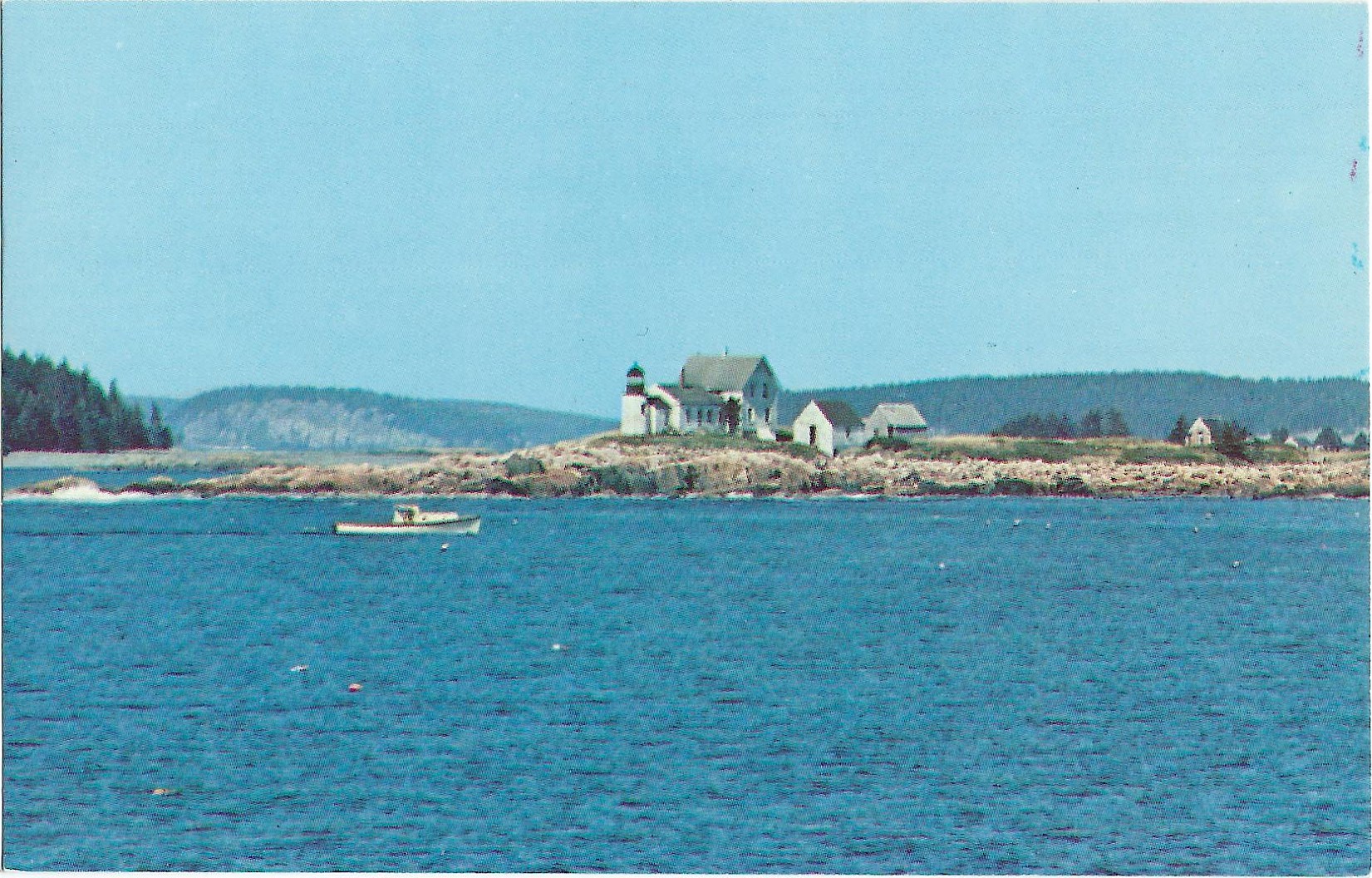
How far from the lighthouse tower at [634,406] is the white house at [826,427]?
39.1ft

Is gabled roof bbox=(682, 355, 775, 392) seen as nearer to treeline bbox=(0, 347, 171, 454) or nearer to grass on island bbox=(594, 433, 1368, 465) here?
grass on island bbox=(594, 433, 1368, 465)

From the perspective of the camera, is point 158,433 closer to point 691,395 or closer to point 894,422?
point 691,395

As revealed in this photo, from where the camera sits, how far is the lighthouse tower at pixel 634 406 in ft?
372

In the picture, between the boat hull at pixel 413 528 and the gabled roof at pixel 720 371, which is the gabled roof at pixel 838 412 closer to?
the gabled roof at pixel 720 371

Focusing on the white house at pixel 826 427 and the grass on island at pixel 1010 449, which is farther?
the white house at pixel 826 427

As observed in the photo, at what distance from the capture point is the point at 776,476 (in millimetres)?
105750

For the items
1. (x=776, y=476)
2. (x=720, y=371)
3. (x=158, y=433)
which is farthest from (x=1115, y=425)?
(x=158, y=433)

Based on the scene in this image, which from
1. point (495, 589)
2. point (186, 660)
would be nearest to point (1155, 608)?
point (495, 589)

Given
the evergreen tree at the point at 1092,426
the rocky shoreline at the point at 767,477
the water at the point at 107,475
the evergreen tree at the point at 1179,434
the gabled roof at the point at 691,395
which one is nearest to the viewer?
the rocky shoreline at the point at 767,477

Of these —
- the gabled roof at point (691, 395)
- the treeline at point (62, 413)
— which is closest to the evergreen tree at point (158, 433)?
the treeline at point (62, 413)

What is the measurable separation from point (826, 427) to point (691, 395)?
10.6 meters

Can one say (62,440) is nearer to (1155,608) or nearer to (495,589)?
(495,589)

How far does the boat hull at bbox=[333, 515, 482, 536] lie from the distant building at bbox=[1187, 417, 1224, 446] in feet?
223

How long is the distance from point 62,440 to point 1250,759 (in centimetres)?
10914
